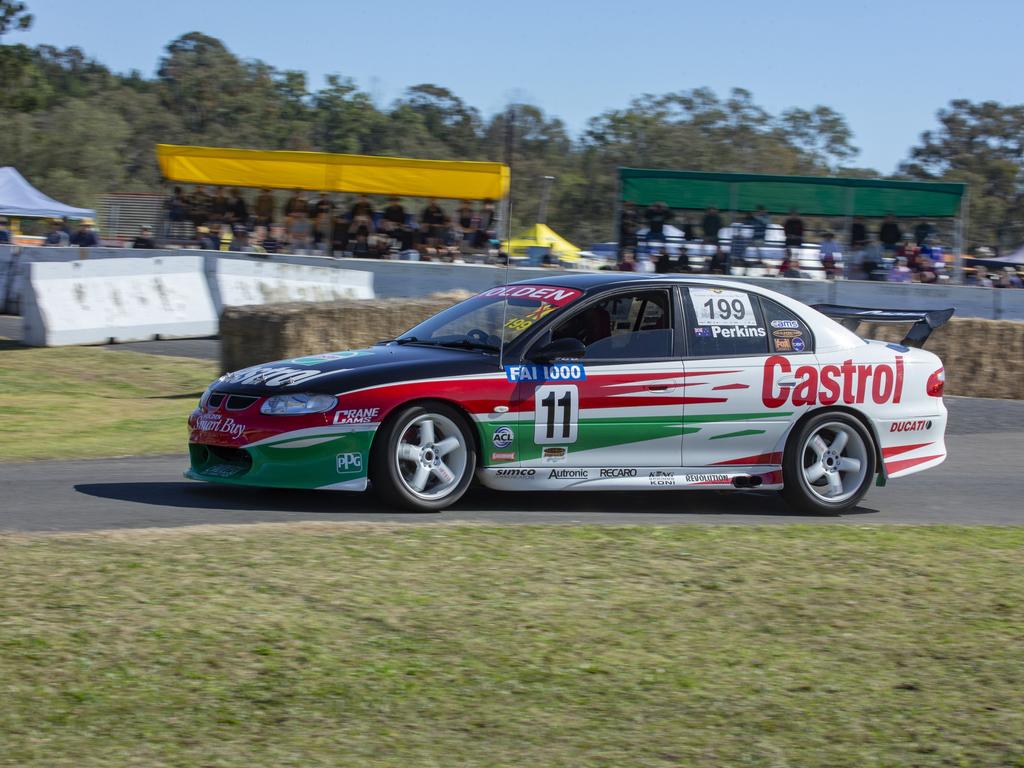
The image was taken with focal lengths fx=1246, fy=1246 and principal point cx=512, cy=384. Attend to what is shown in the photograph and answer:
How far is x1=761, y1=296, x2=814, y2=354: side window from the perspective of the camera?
320 inches

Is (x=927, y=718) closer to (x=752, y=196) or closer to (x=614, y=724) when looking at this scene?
(x=614, y=724)

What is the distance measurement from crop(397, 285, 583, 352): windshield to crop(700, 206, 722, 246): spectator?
1257 centimetres

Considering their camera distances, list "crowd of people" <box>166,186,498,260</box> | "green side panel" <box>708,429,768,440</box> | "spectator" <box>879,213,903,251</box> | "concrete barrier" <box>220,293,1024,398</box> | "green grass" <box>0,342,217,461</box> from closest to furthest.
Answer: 1. "green side panel" <box>708,429,768,440</box>
2. "green grass" <box>0,342,217,461</box>
3. "concrete barrier" <box>220,293,1024,398</box>
4. "spectator" <box>879,213,903,251</box>
5. "crowd of people" <box>166,186,498,260</box>

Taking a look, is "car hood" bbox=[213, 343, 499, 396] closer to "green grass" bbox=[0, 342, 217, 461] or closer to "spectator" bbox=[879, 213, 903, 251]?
"green grass" bbox=[0, 342, 217, 461]

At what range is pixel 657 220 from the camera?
2095 cm

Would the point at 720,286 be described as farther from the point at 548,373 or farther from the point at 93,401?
the point at 93,401

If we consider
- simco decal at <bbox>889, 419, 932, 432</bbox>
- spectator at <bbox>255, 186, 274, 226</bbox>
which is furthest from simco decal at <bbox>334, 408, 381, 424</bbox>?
spectator at <bbox>255, 186, 274, 226</bbox>

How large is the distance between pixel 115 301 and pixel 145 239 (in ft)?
21.3

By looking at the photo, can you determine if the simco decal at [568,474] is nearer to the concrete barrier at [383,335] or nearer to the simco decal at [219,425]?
the simco decal at [219,425]

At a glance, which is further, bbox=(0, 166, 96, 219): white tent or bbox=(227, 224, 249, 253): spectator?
bbox=(0, 166, 96, 219): white tent

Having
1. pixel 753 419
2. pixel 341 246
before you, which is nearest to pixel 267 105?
pixel 341 246

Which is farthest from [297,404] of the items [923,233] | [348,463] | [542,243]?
[542,243]

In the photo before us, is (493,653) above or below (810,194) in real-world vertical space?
below

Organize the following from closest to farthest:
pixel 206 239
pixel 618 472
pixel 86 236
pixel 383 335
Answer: pixel 618 472 < pixel 383 335 < pixel 206 239 < pixel 86 236
